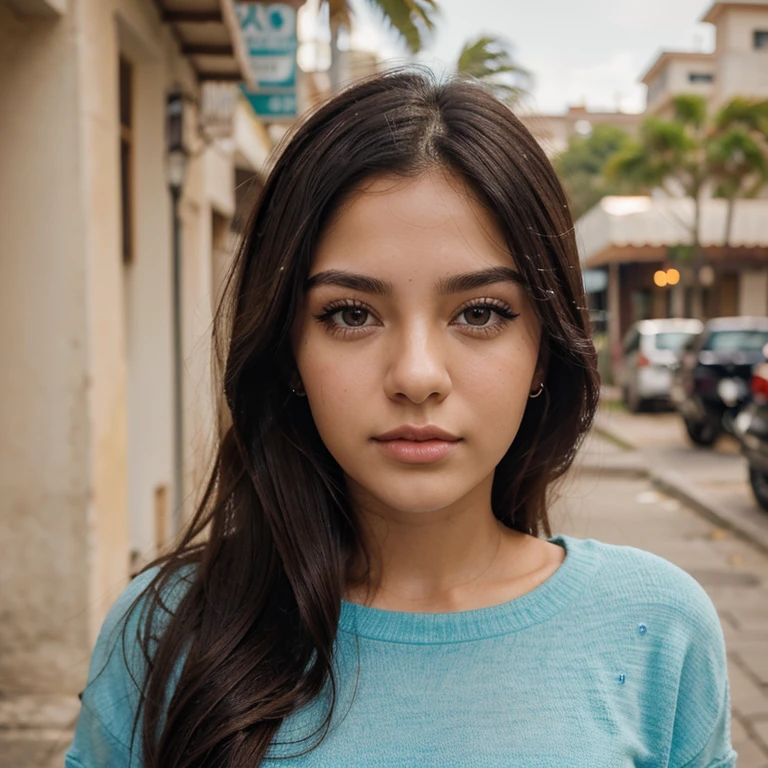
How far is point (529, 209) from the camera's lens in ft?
4.58

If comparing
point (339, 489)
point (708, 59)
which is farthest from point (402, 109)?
point (708, 59)

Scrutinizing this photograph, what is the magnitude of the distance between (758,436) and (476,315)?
7025 millimetres

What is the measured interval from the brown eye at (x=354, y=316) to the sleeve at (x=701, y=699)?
0.66 metres

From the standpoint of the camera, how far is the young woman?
51.9 inches

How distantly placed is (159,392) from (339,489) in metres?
5.38

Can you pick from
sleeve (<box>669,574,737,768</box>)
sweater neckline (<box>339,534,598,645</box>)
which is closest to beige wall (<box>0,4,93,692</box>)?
sweater neckline (<box>339,534,598,645</box>)

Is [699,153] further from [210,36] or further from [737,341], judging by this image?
[210,36]

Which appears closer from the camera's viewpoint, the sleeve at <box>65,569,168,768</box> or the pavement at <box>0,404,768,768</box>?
the sleeve at <box>65,569,168,768</box>

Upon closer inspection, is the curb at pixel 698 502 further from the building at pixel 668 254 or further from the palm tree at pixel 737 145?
the building at pixel 668 254

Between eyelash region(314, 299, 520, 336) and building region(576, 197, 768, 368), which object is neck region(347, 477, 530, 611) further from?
building region(576, 197, 768, 368)

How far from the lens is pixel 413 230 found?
1321 millimetres

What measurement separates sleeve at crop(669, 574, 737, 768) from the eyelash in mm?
521

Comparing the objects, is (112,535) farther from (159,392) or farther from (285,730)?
(285,730)

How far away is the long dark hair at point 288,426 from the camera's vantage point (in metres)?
1.35
